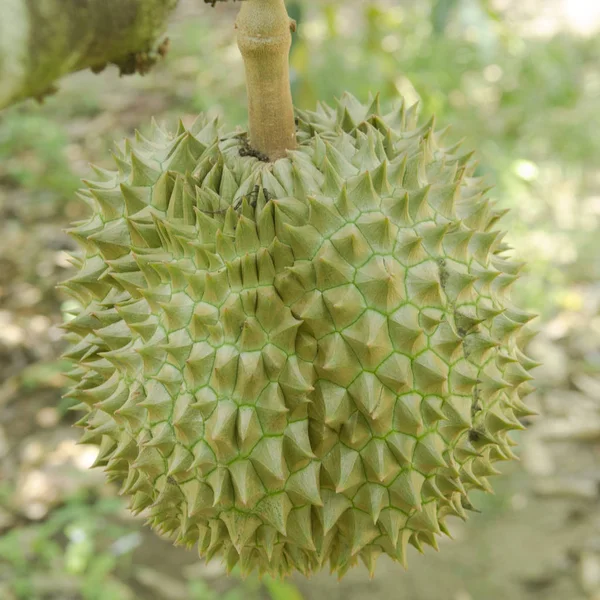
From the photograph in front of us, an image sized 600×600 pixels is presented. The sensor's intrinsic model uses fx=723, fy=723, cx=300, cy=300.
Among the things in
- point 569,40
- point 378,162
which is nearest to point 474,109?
point 569,40

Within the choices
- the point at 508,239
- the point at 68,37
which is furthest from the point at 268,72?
the point at 508,239

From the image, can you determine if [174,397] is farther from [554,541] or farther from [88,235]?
[554,541]

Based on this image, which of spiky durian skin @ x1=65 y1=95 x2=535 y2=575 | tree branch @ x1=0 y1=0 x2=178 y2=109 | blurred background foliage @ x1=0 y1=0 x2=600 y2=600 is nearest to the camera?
tree branch @ x1=0 y1=0 x2=178 y2=109

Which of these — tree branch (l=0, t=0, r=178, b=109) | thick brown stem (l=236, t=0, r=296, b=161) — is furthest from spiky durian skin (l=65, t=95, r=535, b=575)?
tree branch (l=0, t=0, r=178, b=109)

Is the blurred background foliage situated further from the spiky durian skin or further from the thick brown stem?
the spiky durian skin

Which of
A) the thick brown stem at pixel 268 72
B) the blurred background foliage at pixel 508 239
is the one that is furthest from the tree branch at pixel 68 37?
the blurred background foliage at pixel 508 239

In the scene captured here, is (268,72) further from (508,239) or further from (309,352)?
(508,239)
